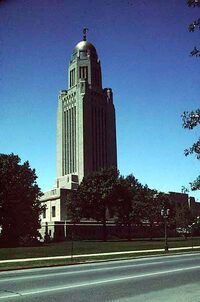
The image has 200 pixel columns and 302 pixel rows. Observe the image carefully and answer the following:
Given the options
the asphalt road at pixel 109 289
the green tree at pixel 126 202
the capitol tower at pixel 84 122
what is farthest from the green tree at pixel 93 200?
the asphalt road at pixel 109 289

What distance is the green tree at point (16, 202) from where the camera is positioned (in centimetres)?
4947

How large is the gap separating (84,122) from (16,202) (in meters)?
67.5

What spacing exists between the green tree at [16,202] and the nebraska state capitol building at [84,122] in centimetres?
5076

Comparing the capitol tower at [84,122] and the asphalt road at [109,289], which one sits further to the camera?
the capitol tower at [84,122]

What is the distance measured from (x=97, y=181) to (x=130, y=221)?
412 inches

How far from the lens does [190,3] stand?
364 inches

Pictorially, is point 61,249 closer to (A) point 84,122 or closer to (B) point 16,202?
(B) point 16,202

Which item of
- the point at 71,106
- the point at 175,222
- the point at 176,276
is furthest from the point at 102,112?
the point at 176,276

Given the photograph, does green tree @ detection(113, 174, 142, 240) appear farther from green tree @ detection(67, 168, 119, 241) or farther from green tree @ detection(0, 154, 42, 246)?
green tree @ detection(0, 154, 42, 246)

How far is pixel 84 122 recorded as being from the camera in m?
115

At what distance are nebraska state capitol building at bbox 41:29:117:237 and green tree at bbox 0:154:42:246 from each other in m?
50.8

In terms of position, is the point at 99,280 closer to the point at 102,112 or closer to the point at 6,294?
the point at 6,294

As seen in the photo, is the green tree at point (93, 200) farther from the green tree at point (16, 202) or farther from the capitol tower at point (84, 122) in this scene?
the capitol tower at point (84, 122)

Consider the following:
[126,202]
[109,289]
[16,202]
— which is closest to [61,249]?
[16,202]
